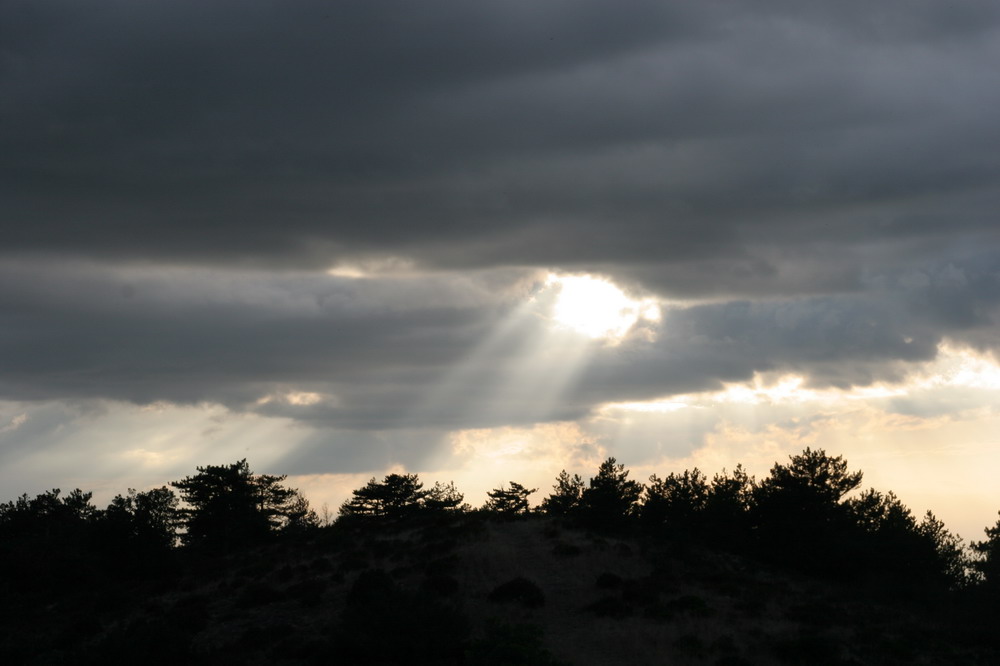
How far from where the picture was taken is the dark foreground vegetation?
118 feet

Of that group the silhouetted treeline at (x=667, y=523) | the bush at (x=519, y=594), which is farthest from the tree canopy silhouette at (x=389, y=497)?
the bush at (x=519, y=594)

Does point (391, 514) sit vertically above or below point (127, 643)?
above

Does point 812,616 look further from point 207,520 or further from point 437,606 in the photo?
point 207,520

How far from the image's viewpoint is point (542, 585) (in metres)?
47.7

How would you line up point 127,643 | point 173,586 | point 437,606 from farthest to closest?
point 173,586 → point 437,606 → point 127,643

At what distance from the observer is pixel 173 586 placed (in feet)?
168

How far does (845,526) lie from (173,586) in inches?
1677

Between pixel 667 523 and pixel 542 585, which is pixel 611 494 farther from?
pixel 542 585

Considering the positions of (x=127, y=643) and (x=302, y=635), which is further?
(x=302, y=635)

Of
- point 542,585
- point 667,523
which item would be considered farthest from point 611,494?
point 542,585

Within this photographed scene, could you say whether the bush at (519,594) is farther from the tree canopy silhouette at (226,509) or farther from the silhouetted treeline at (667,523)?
the tree canopy silhouette at (226,509)

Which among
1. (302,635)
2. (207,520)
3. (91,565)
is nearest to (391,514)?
(207,520)

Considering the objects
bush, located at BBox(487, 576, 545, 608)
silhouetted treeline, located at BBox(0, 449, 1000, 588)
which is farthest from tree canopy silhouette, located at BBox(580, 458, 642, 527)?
bush, located at BBox(487, 576, 545, 608)

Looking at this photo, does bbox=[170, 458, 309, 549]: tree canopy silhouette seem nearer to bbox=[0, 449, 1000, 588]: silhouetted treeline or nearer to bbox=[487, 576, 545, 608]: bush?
bbox=[0, 449, 1000, 588]: silhouetted treeline
